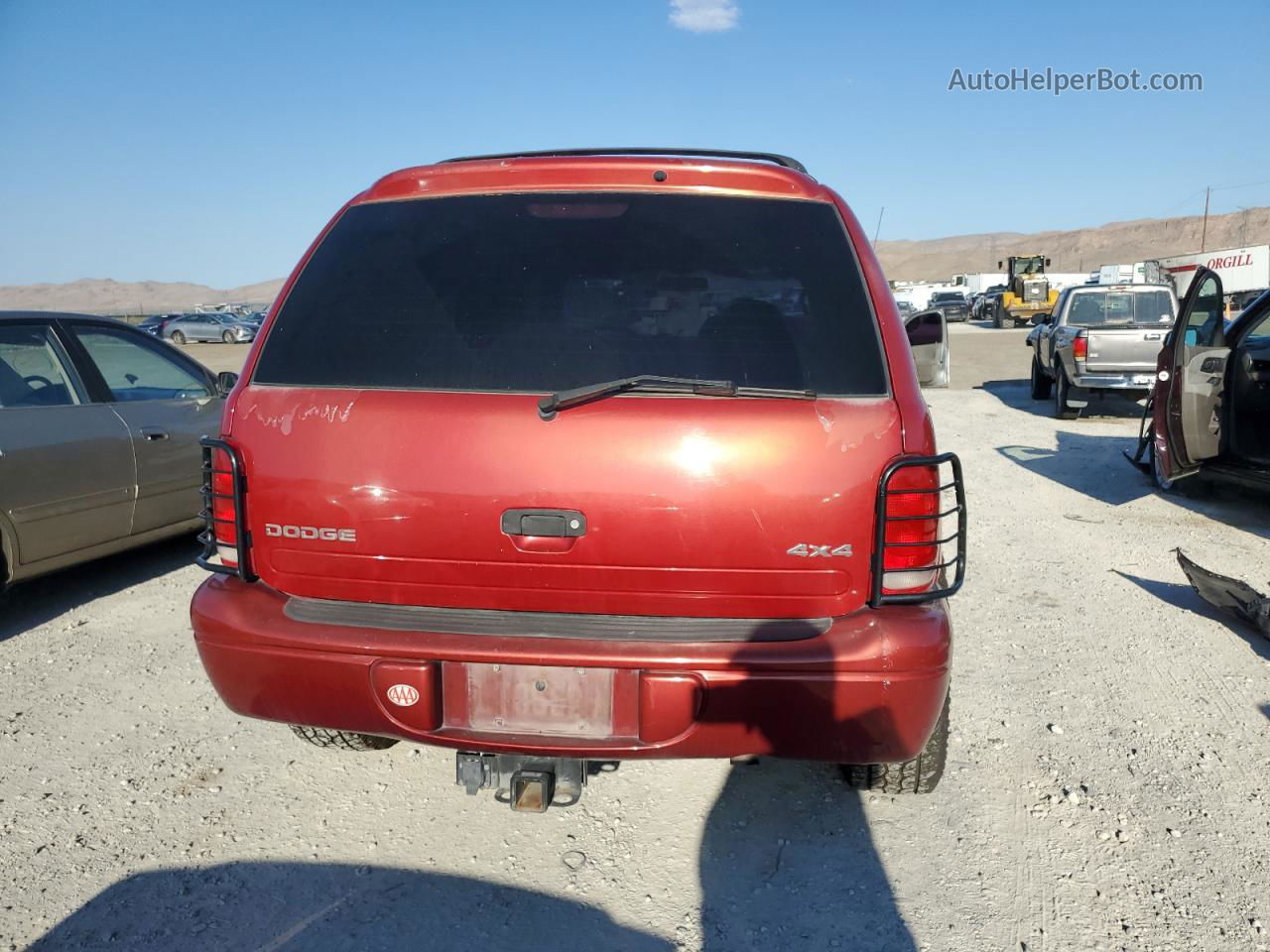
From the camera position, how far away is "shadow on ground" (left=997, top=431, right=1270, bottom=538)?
263 inches

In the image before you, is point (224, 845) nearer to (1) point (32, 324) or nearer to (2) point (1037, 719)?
(2) point (1037, 719)

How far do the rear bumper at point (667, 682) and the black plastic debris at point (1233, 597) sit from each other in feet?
9.35

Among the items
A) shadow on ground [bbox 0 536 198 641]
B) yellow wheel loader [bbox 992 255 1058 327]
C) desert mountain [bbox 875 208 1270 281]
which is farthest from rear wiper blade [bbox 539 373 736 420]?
desert mountain [bbox 875 208 1270 281]

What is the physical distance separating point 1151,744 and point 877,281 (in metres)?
2.13

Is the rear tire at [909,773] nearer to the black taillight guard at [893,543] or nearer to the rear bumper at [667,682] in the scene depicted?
the rear bumper at [667,682]

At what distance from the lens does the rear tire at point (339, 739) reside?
2919mm

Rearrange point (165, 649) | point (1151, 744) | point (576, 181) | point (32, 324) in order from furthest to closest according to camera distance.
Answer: point (32, 324), point (165, 649), point (1151, 744), point (576, 181)

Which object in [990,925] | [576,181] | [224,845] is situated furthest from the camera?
[224,845]

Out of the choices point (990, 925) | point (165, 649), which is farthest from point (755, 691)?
point (165, 649)

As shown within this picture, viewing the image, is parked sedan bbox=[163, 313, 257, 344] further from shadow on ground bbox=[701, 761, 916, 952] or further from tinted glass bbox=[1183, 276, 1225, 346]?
shadow on ground bbox=[701, 761, 916, 952]

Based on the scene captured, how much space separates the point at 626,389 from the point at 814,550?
0.59 m

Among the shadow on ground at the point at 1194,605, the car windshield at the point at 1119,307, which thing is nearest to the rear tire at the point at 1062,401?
the car windshield at the point at 1119,307

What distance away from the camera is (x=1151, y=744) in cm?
320

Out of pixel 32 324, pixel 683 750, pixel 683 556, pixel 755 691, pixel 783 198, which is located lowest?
pixel 683 750
